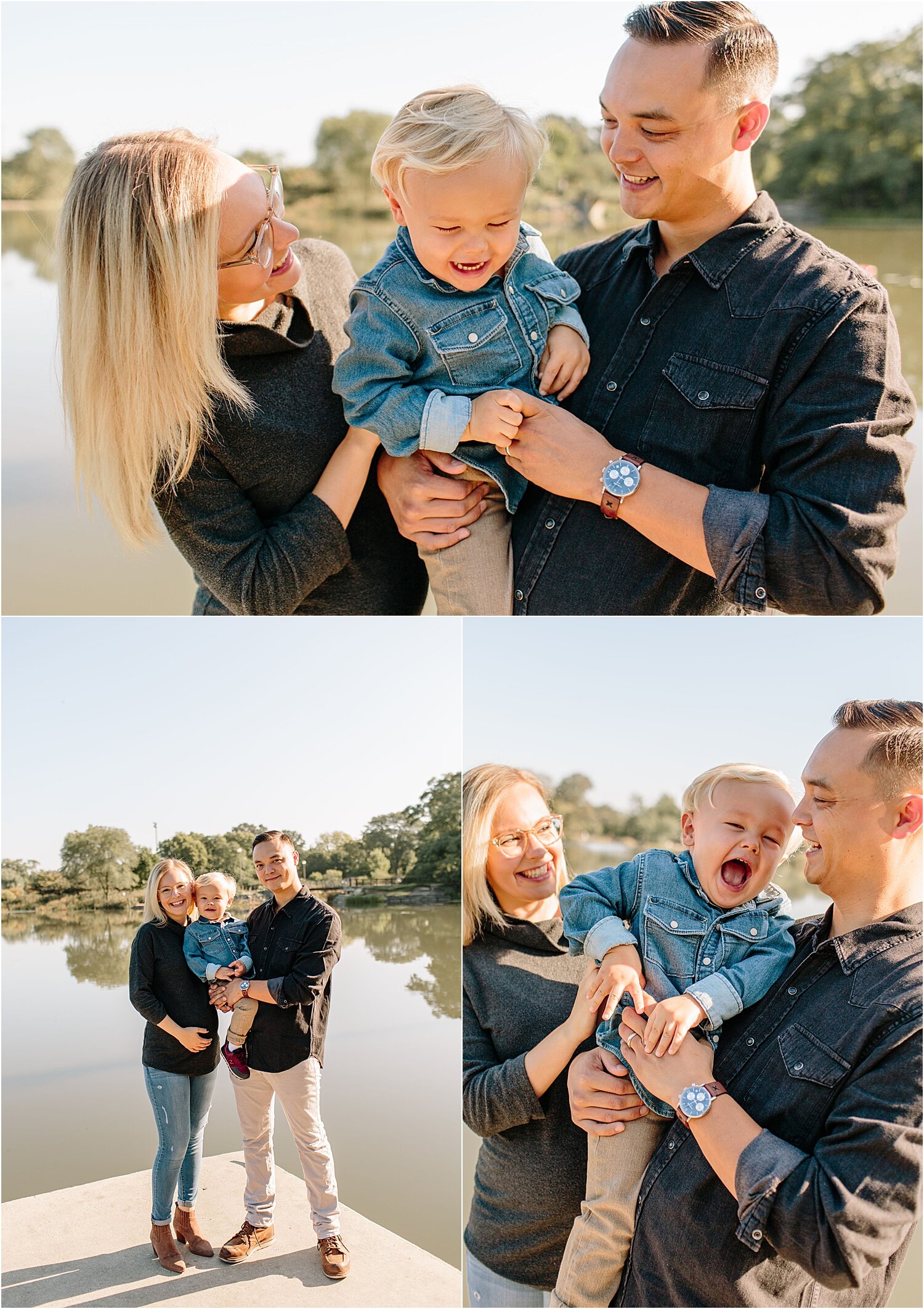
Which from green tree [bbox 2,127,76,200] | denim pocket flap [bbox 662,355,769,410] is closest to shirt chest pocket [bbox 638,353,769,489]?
denim pocket flap [bbox 662,355,769,410]

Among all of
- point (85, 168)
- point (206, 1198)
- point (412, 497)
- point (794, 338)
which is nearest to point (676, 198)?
point (794, 338)

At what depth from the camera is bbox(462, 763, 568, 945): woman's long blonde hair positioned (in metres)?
2.14

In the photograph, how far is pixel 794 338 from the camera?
177 cm

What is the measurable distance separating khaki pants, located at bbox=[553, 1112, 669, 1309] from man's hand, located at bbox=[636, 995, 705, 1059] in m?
0.20

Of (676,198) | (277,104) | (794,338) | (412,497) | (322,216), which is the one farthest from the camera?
(322,216)

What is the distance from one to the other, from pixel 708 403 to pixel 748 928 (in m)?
0.99

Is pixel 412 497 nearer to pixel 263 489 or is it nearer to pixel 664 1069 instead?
pixel 263 489

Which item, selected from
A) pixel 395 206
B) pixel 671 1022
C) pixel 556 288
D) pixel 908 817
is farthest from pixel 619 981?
pixel 395 206

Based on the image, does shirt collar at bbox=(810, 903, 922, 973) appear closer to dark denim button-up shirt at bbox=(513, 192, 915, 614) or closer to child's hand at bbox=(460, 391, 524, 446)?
dark denim button-up shirt at bbox=(513, 192, 915, 614)

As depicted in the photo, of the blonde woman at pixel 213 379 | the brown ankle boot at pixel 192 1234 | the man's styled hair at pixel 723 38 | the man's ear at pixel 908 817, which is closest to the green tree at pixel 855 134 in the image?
the man's styled hair at pixel 723 38

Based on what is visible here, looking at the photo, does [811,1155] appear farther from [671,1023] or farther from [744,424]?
[744,424]

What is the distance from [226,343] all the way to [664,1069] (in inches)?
65.2

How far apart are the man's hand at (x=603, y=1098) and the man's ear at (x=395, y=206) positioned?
5.54 feet

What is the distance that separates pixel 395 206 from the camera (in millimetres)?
1993
